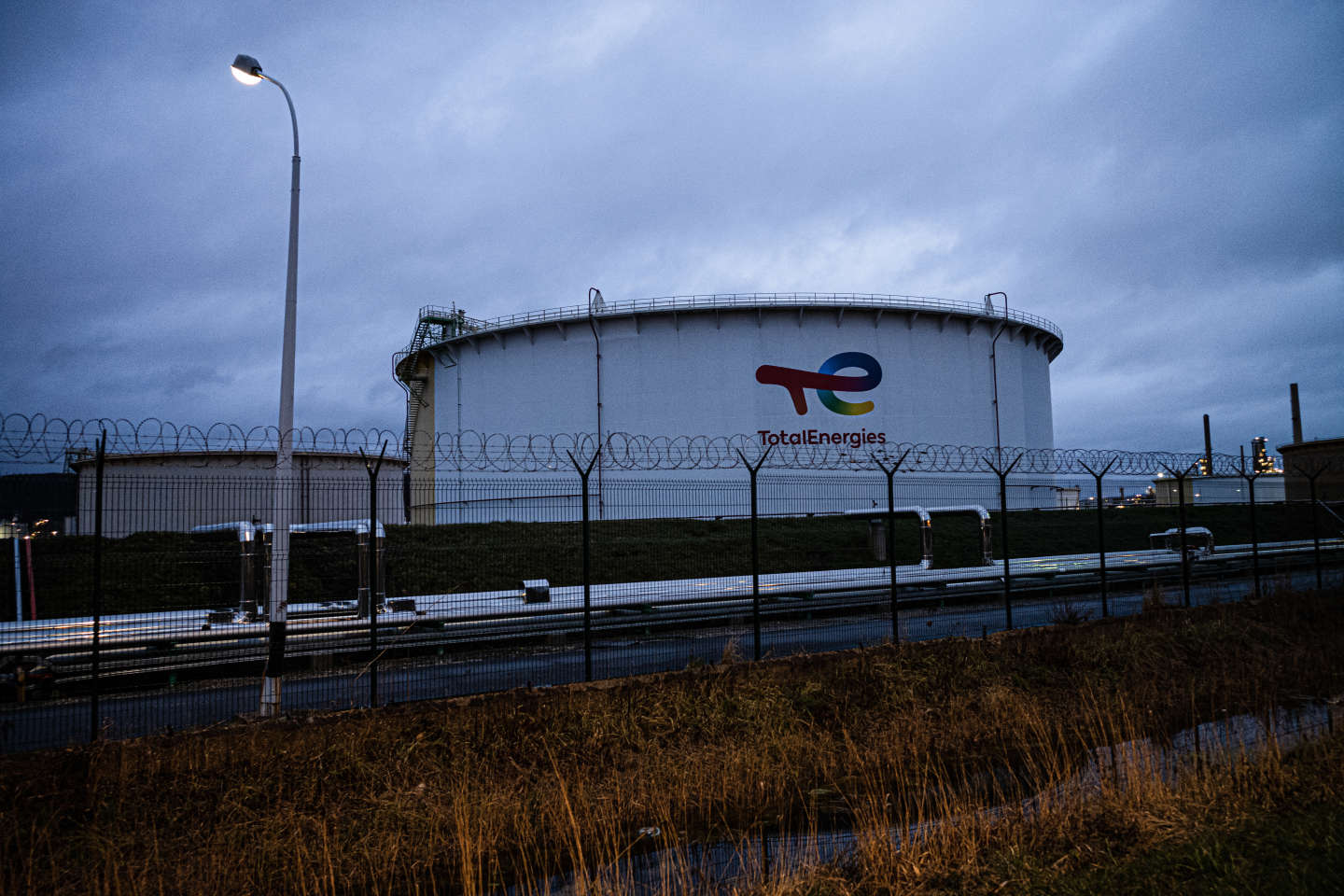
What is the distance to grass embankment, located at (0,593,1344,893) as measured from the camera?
459 cm

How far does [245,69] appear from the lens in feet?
29.0

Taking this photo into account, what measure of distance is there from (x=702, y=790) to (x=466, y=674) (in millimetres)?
5381

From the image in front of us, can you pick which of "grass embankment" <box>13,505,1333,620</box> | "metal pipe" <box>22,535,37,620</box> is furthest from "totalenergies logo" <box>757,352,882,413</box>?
"metal pipe" <box>22,535,37,620</box>

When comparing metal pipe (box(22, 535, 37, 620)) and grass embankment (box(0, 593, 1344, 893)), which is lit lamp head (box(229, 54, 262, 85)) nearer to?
grass embankment (box(0, 593, 1344, 893))

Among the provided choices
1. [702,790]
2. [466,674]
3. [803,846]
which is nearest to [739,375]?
[466,674]

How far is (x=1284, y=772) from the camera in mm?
5426

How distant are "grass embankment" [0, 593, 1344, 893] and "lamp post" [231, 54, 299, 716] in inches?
41.8

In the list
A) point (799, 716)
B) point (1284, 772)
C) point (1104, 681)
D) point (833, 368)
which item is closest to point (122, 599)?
point (799, 716)

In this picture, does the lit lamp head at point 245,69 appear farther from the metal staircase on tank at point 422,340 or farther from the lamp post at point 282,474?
the metal staircase on tank at point 422,340

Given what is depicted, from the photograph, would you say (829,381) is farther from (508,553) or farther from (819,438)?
(508,553)

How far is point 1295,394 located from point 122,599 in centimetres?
7081

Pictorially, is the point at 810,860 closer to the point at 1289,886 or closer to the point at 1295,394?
the point at 1289,886

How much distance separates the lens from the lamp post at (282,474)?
26.6ft

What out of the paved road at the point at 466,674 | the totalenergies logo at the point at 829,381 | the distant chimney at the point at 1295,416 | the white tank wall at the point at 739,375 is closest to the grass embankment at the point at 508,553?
the paved road at the point at 466,674
